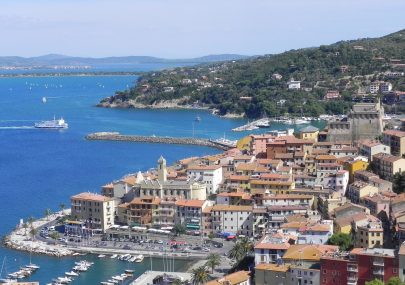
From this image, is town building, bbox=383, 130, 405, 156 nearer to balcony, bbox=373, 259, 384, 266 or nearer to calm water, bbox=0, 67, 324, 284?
calm water, bbox=0, 67, 324, 284

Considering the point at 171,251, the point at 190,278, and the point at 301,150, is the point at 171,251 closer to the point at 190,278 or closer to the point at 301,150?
the point at 190,278

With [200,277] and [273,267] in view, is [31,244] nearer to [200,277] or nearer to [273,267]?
[200,277]

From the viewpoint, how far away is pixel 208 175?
21.4m

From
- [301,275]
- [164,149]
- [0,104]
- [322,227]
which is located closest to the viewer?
[301,275]

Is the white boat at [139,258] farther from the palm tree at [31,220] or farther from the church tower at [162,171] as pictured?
the palm tree at [31,220]

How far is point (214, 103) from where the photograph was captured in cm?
5578

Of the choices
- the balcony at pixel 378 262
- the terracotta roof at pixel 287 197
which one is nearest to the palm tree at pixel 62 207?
the terracotta roof at pixel 287 197

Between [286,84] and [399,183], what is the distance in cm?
3438

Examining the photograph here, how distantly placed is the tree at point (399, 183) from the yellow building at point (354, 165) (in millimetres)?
1233

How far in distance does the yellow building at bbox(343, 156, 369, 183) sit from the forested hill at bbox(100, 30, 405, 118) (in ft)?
78.4

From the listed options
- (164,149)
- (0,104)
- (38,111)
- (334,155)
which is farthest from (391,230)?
(0,104)

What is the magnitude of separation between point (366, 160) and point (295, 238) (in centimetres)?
595

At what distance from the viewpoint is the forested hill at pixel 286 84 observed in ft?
157

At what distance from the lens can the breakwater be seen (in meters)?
35.9
